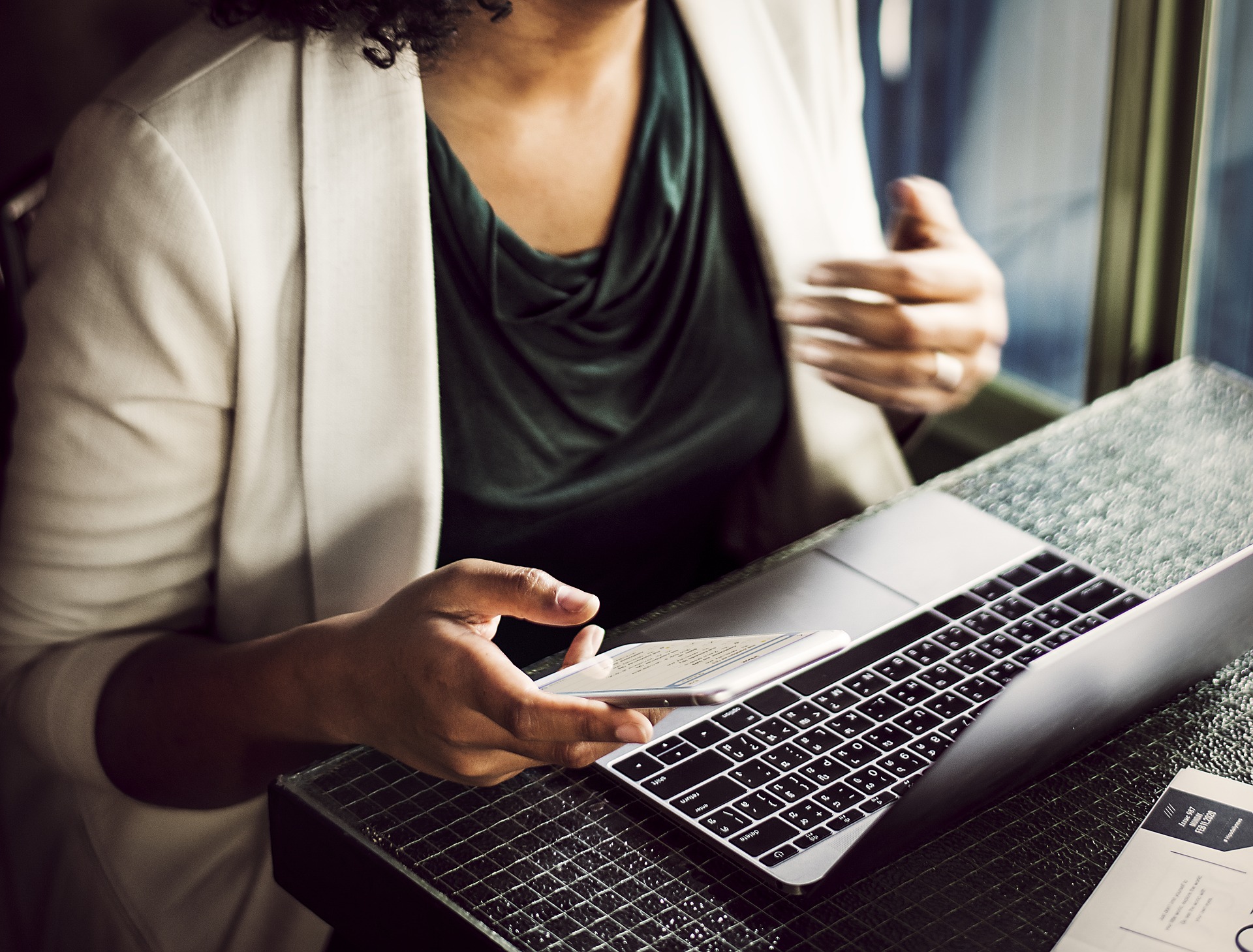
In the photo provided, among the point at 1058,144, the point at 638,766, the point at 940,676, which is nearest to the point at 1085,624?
the point at 940,676

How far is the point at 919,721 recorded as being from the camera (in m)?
0.80

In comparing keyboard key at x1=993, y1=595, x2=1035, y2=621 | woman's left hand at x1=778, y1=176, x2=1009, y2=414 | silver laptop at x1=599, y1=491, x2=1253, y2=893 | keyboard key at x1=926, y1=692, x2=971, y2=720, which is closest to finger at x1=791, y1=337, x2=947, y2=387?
woman's left hand at x1=778, y1=176, x2=1009, y2=414

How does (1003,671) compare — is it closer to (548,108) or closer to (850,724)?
(850,724)

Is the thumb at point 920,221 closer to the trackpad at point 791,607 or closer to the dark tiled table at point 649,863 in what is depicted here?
the trackpad at point 791,607

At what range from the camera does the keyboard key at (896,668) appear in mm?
845

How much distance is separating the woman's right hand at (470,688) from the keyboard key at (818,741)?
0.41 ft

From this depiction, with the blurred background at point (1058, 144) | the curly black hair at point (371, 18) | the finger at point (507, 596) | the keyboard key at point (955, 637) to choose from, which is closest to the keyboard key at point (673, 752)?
the finger at point (507, 596)

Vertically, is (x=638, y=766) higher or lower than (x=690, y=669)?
lower

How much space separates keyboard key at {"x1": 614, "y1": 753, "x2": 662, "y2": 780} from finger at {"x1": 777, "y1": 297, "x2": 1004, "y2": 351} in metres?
0.44

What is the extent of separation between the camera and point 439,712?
725 mm

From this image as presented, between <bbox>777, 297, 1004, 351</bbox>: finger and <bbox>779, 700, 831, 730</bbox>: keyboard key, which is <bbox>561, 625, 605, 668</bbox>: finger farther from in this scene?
<bbox>777, 297, 1004, 351</bbox>: finger

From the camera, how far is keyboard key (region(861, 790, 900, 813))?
73 centimetres

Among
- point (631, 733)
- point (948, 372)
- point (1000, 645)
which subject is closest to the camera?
point (631, 733)

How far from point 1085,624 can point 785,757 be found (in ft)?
0.86
